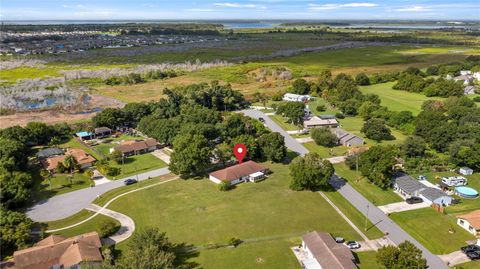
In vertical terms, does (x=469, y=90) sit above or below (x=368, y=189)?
above

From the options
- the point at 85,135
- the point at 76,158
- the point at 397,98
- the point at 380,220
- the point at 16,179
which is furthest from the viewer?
the point at 397,98

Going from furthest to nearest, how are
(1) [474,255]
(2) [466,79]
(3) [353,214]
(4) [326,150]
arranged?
(2) [466,79] < (4) [326,150] < (3) [353,214] < (1) [474,255]

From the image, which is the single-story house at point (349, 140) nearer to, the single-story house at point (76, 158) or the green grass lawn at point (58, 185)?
the single-story house at point (76, 158)

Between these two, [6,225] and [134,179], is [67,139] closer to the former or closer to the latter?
[134,179]

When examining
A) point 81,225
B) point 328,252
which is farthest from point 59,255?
point 328,252

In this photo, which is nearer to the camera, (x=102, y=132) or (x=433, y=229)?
(x=433, y=229)

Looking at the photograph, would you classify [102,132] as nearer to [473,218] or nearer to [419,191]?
[419,191]

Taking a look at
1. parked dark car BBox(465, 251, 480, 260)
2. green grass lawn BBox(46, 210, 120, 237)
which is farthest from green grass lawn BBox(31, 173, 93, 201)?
parked dark car BBox(465, 251, 480, 260)

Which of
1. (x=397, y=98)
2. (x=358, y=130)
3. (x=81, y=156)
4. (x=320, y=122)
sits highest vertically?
(x=397, y=98)

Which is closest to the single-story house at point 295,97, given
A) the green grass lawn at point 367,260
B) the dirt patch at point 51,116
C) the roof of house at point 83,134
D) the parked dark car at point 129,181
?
the dirt patch at point 51,116
